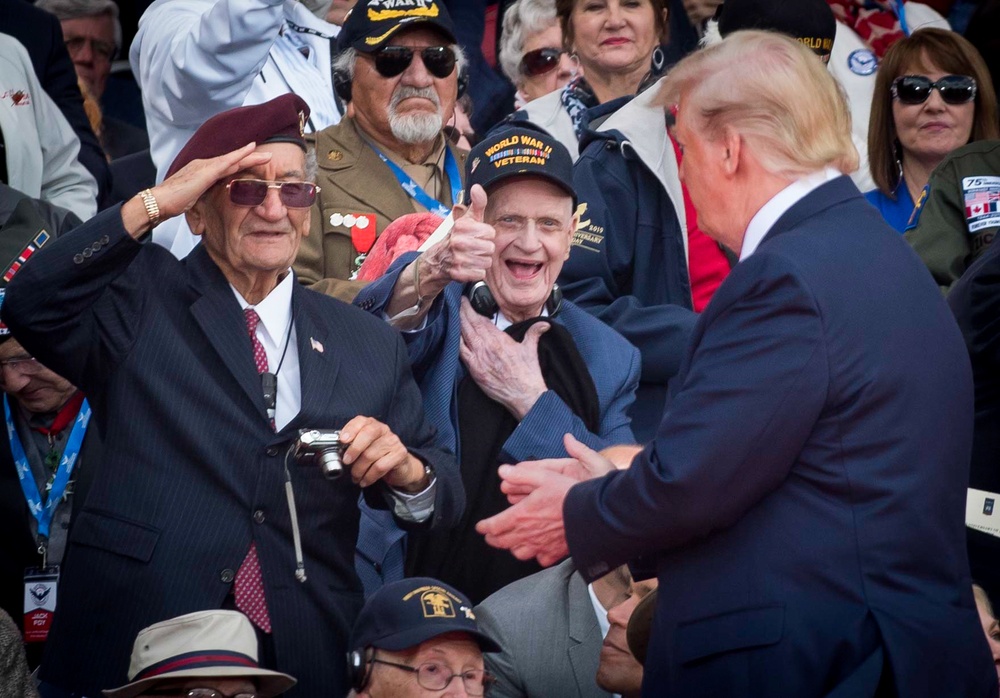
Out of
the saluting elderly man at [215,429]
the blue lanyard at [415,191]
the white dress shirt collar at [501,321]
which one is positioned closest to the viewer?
the saluting elderly man at [215,429]

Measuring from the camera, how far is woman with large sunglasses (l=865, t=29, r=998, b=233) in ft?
20.4

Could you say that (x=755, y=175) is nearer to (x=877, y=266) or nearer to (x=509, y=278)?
(x=877, y=266)

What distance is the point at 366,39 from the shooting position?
5.75m

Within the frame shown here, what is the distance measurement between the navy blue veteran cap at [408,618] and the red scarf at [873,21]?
4.03 metres

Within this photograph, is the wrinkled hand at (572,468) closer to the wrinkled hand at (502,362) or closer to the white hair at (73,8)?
the wrinkled hand at (502,362)

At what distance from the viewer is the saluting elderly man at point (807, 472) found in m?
3.21

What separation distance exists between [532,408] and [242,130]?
1176 mm

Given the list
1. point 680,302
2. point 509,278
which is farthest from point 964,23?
point 509,278

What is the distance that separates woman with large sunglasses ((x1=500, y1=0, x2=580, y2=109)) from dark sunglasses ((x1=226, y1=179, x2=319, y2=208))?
2.61 meters

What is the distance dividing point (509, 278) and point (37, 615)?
72.4 inches

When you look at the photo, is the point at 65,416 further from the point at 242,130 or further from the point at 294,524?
the point at 294,524

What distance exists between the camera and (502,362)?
5.01 metres

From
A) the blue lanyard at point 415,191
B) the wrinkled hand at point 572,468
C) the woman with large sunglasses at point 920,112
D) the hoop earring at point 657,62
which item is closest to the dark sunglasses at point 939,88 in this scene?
the woman with large sunglasses at point 920,112

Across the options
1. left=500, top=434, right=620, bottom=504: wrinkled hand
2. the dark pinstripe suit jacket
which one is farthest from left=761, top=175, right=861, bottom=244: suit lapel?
the dark pinstripe suit jacket
